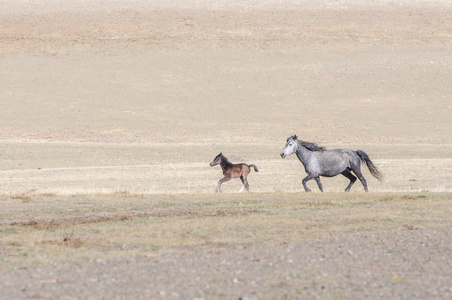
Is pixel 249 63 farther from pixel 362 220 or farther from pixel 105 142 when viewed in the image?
pixel 362 220

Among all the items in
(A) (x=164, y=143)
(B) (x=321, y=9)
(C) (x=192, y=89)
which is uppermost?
(B) (x=321, y=9)

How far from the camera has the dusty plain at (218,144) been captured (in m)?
10.2

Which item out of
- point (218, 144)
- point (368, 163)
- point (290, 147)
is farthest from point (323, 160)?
point (218, 144)

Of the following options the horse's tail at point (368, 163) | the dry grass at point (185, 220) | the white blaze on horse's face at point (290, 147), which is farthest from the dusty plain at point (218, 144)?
the white blaze on horse's face at point (290, 147)

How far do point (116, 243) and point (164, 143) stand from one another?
36.3m

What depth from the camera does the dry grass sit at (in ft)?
40.9

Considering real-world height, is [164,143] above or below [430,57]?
below

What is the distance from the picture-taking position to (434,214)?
16.4 m

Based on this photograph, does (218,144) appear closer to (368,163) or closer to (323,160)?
(368,163)

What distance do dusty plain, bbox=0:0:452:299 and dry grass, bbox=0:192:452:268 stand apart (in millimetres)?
72

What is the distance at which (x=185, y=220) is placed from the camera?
52.3 ft

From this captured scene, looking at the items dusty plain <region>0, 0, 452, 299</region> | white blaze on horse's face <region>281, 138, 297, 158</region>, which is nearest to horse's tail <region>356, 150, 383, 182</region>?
dusty plain <region>0, 0, 452, 299</region>

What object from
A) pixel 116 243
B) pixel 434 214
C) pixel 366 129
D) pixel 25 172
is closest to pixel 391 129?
pixel 366 129

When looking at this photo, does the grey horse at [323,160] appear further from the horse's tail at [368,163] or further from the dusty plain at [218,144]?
the dusty plain at [218,144]
